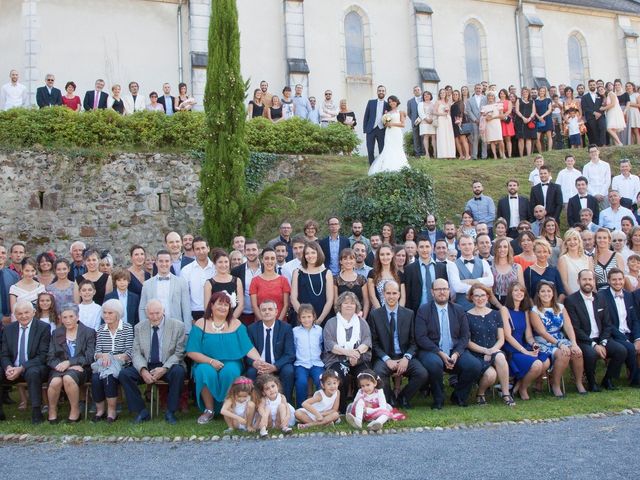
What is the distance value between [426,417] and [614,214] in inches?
264

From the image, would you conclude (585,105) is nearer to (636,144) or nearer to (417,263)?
(636,144)

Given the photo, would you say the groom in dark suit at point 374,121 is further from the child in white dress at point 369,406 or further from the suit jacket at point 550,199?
the child in white dress at point 369,406

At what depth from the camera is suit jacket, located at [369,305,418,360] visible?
8.30 metres

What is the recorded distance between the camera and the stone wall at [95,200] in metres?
14.1

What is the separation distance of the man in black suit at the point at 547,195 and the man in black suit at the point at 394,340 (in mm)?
5503

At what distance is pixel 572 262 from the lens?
9.59 metres

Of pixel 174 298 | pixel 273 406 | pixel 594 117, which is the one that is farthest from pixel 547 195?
pixel 273 406

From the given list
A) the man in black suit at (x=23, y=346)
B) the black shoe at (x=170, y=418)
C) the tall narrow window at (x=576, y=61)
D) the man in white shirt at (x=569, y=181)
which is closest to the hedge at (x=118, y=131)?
the man in white shirt at (x=569, y=181)

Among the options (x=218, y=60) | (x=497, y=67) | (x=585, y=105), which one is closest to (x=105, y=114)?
(x=218, y=60)

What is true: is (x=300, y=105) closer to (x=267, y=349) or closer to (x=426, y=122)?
(x=426, y=122)

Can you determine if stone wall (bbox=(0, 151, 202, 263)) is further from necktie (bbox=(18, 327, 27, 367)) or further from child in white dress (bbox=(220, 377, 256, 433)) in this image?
child in white dress (bbox=(220, 377, 256, 433))

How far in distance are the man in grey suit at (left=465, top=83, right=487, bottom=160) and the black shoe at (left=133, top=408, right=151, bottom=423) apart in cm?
1273

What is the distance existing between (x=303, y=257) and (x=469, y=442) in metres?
3.41

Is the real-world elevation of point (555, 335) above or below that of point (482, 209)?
below
